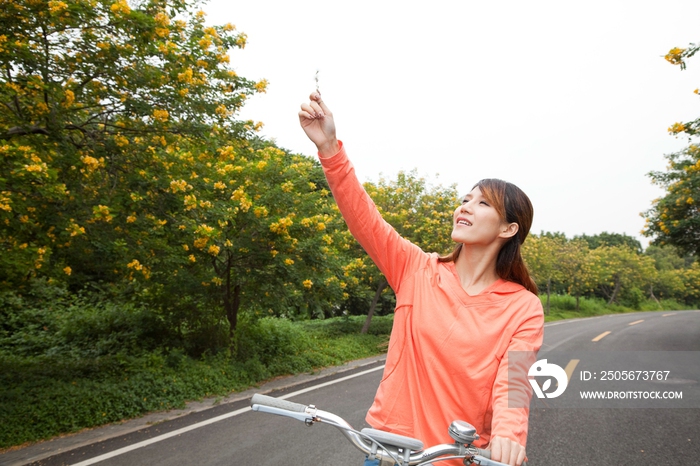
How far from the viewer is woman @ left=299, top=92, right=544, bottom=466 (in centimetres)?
173

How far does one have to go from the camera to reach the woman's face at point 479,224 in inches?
76.2

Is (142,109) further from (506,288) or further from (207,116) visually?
(506,288)

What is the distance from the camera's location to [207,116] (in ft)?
25.3

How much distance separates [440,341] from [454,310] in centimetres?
13

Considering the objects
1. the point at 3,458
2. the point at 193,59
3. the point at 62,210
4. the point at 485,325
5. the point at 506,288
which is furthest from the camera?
the point at 193,59

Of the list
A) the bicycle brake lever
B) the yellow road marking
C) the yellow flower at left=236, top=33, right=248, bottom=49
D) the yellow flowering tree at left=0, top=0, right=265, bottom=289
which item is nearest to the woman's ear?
the bicycle brake lever

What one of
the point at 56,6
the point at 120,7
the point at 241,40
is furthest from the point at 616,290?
the point at 56,6

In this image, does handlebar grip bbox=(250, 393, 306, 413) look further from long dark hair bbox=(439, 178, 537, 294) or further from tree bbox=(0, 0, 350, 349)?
tree bbox=(0, 0, 350, 349)

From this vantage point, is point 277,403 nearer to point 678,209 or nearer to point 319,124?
point 319,124

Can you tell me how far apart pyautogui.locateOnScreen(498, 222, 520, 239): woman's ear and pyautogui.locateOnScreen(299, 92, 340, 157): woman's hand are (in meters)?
0.71

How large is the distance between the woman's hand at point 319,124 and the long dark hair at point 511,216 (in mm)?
614

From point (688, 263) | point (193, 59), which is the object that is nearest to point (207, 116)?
point (193, 59)

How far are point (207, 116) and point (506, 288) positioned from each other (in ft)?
21.9
